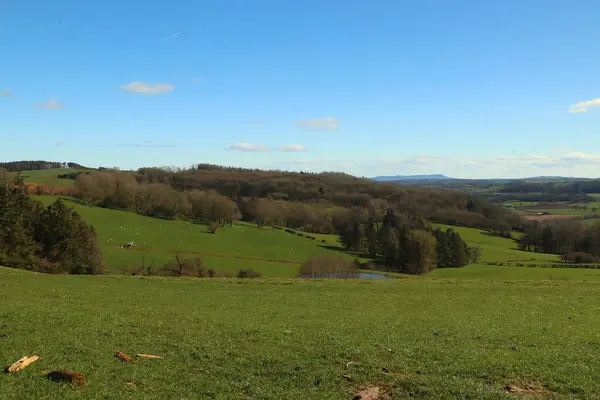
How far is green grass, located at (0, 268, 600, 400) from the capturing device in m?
11.2

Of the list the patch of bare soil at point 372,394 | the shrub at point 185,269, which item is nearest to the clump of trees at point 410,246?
the shrub at point 185,269

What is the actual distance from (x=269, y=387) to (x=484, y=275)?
78524 mm

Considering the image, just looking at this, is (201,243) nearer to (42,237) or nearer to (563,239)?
(42,237)

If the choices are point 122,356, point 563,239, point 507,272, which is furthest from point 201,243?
point 122,356

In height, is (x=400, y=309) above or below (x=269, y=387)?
below

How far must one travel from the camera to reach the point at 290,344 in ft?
50.5

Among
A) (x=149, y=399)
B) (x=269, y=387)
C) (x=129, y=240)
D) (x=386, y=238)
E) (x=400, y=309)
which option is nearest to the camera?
(x=149, y=399)

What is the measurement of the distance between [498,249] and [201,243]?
76.9 metres

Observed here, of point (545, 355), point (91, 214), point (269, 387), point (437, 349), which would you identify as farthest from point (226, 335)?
point (91, 214)

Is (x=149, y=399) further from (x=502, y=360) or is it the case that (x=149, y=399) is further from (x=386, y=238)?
(x=386, y=238)

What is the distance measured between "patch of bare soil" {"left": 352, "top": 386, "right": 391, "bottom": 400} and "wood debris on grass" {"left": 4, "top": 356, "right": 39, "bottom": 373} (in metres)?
8.35

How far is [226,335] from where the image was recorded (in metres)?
16.5

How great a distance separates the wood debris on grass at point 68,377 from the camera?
1067 cm

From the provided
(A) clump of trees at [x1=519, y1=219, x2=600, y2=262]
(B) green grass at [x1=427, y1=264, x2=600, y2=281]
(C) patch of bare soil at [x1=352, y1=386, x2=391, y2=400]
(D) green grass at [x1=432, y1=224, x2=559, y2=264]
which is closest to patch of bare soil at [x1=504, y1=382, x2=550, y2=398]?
(C) patch of bare soil at [x1=352, y1=386, x2=391, y2=400]
